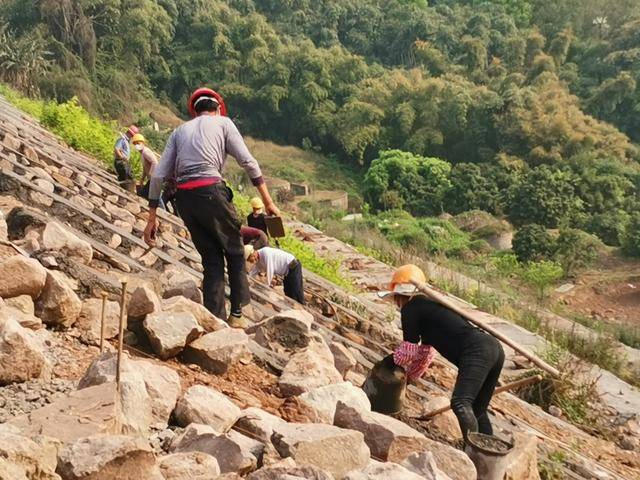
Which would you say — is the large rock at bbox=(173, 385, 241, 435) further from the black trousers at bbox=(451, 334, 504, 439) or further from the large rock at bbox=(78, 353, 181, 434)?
the black trousers at bbox=(451, 334, 504, 439)

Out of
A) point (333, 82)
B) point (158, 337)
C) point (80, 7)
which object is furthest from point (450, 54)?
point (158, 337)

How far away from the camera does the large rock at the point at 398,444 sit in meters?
2.88

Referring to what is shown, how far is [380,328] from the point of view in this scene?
6480 millimetres

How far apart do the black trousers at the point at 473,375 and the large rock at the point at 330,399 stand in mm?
520

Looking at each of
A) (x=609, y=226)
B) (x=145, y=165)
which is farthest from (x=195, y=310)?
(x=609, y=226)

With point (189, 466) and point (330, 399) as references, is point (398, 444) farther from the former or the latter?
point (189, 466)

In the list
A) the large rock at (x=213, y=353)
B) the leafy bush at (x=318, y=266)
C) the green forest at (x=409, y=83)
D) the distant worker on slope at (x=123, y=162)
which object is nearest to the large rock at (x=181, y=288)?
the large rock at (x=213, y=353)

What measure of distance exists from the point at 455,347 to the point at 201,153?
1597 millimetres

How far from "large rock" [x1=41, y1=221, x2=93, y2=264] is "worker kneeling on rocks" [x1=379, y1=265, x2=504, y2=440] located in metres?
1.69

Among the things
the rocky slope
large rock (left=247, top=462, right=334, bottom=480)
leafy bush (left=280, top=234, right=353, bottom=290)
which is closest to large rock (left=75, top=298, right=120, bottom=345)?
the rocky slope

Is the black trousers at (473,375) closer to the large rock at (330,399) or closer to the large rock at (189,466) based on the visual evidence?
the large rock at (330,399)

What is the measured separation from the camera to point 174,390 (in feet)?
9.11

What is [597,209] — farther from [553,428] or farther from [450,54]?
[553,428]

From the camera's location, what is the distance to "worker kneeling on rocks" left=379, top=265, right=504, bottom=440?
3568 millimetres
